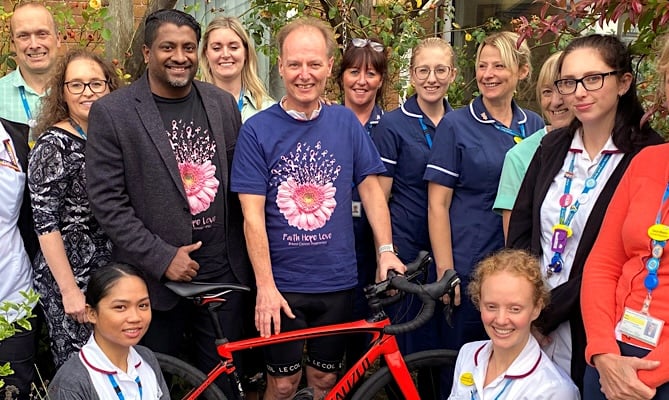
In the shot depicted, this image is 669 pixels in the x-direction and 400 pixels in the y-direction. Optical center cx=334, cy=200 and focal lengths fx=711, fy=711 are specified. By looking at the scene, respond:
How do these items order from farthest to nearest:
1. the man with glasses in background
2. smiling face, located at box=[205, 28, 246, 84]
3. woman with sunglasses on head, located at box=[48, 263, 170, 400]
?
smiling face, located at box=[205, 28, 246, 84]
the man with glasses in background
woman with sunglasses on head, located at box=[48, 263, 170, 400]

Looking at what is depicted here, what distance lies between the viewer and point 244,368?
376cm

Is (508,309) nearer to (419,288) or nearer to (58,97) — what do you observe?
(419,288)

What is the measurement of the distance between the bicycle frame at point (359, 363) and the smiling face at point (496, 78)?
1.21m

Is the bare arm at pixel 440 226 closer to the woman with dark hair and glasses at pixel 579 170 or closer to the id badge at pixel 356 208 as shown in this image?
the id badge at pixel 356 208

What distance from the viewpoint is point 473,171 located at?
10.9 feet

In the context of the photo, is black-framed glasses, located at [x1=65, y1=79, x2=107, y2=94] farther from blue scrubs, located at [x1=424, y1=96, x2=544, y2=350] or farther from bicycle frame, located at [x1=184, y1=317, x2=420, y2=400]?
blue scrubs, located at [x1=424, y1=96, x2=544, y2=350]

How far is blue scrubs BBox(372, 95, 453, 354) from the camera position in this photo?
11.7 feet

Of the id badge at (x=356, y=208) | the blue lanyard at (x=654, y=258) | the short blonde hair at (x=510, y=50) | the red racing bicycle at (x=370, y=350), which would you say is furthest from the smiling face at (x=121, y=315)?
the short blonde hair at (x=510, y=50)

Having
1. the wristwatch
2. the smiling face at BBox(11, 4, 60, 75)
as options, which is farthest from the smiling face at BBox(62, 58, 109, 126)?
the wristwatch

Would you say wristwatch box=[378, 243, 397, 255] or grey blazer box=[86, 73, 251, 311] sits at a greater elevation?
grey blazer box=[86, 73, 251, 311]

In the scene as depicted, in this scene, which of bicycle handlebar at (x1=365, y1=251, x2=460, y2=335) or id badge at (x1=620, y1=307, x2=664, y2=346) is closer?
id badge at (x1=620, y1=307, x2=664, y2=346)

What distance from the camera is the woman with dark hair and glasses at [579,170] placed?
2.62 m

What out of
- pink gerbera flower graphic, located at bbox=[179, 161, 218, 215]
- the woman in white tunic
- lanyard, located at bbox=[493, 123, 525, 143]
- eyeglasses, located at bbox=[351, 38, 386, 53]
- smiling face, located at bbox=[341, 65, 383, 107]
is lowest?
the woman in white tunic

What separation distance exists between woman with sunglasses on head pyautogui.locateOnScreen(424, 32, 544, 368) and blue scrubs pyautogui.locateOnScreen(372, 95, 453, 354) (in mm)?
147
